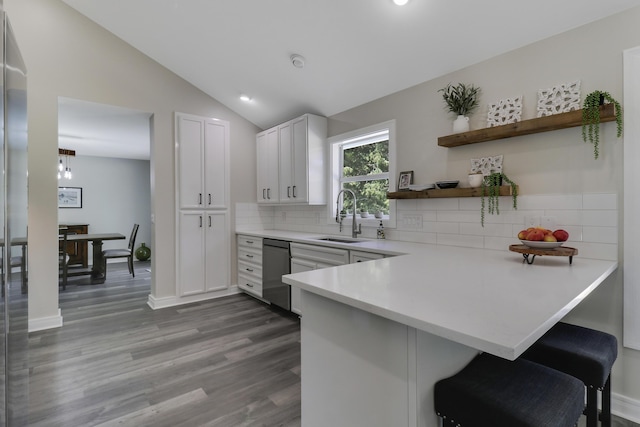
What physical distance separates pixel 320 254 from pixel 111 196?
20.5ft

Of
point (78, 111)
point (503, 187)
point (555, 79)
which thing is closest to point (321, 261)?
point (503, 187)

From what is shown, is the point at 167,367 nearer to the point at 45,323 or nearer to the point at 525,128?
the point at 45,323

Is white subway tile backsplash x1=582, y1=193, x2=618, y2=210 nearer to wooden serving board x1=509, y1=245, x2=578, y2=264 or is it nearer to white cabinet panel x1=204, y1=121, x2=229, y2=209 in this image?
wooden serving board x1=509, y1=245, x2=578, y2=264

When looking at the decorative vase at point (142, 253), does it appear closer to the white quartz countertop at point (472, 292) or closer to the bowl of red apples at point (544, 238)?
the white quartz countertop at point (472, 292)

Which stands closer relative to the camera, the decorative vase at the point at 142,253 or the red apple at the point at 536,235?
the red apple at the point at 536,235

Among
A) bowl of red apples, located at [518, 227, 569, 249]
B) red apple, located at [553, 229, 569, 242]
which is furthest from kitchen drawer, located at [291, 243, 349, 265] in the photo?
red apple, located at [553, 229, 569, 242]

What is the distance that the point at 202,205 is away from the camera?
399 centimetres

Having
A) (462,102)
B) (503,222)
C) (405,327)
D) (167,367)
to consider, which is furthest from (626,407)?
(167,367)

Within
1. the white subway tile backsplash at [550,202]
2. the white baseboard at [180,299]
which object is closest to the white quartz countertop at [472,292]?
the white subway tile backsplash at [550,202]

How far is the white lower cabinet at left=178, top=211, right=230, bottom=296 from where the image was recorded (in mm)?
3842

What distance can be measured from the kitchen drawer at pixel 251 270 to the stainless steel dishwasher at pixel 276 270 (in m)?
0.11

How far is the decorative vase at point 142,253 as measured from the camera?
694cm

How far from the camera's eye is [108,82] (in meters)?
3.40

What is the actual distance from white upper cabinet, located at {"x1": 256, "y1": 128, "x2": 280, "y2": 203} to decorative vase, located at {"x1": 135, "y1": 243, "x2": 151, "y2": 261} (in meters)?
4.07
